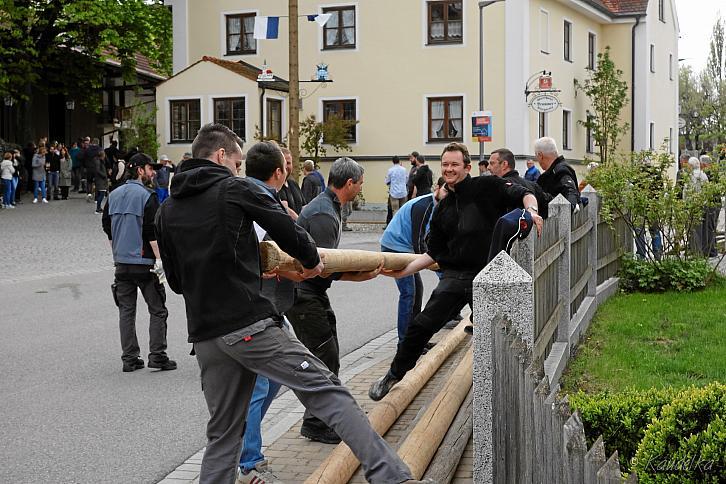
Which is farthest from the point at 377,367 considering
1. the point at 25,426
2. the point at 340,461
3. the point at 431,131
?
the point at 431,131

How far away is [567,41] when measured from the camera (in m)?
40.1

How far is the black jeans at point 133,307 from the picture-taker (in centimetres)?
973

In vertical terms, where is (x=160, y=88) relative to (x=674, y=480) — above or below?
above

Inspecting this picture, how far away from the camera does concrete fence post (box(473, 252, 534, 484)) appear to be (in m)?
4.76

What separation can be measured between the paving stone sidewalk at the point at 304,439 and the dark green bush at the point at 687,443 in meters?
1.50

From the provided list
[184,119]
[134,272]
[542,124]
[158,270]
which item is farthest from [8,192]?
[158,270]

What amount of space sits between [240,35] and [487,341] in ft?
119

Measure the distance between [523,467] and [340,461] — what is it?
166 cm

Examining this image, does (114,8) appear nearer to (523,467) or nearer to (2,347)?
(2,347)

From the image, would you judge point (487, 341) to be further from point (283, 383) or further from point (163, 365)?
point (163, 365)

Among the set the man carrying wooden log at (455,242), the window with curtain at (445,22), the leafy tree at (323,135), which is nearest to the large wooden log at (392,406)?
the man carrying wooden log at (455,242)

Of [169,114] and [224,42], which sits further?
[224,42]

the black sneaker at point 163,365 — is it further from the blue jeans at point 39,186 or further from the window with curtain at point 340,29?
the window with curtain at point 340,29

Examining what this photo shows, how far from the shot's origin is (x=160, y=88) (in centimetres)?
3844
